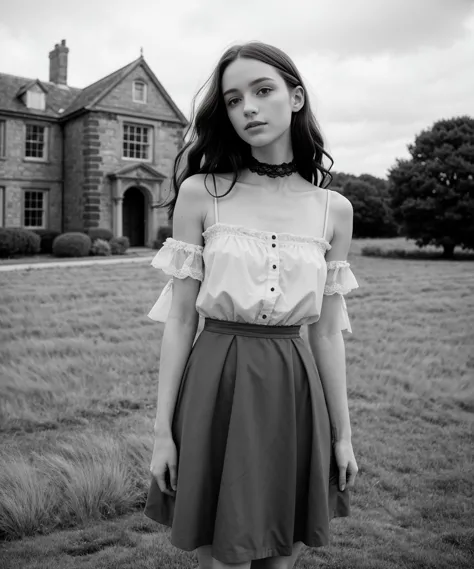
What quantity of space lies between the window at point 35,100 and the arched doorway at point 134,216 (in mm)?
5094

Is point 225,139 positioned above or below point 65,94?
below

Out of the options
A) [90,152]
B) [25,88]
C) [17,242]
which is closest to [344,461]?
[17,242]

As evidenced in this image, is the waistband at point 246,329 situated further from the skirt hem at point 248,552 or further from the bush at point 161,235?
the bush at point 161,235

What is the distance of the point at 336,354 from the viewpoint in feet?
7.23

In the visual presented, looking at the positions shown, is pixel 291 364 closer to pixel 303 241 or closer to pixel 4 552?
pixel 303 241

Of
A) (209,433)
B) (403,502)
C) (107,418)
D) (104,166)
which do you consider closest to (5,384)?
(107,418)

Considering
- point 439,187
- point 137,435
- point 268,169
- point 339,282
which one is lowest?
point 137,435

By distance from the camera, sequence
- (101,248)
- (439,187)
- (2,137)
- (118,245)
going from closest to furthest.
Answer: (101,248), (118,245), (2,137), (439,187)

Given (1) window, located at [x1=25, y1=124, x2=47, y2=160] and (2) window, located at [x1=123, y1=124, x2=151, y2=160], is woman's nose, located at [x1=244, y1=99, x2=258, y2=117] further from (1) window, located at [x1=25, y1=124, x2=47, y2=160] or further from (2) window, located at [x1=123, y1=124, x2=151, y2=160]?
(1) window, located at [x1=25, y1=124, x2=47, y2=160]

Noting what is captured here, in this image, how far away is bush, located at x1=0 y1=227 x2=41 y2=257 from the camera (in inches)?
768

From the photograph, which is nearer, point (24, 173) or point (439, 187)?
point (24, 173)

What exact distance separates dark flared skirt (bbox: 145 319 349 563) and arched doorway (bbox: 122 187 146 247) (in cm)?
2369

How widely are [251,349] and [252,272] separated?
28 cm

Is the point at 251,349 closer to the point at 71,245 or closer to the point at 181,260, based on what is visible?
the point at 181,260
